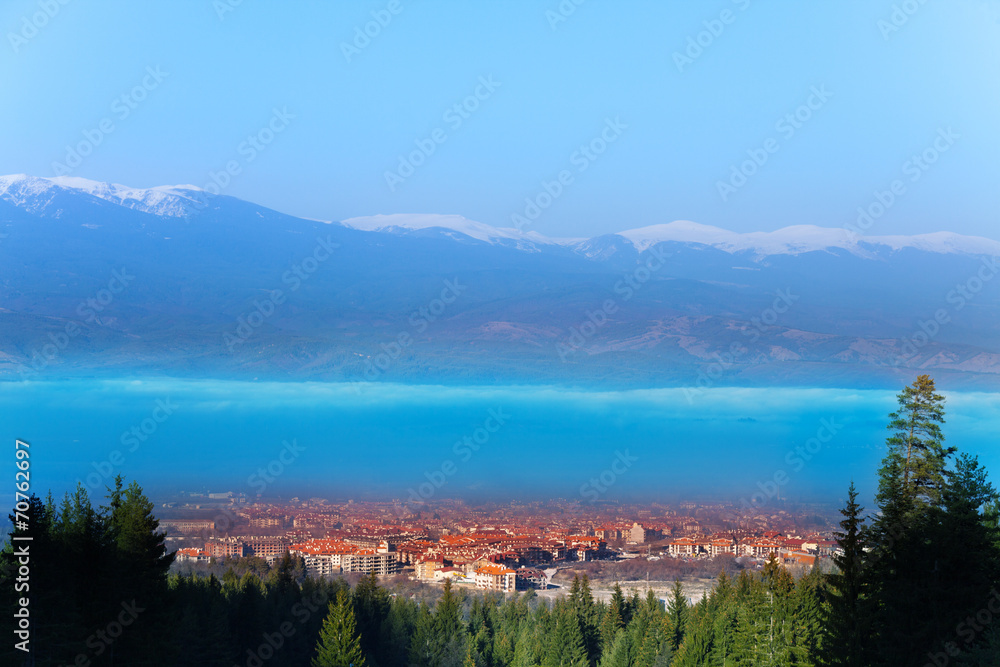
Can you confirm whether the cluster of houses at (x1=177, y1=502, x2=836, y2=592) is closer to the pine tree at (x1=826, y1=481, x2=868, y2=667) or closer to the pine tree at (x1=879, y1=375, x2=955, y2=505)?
the pine tree at (x1=879, y1=375, x2=955, y2=505)

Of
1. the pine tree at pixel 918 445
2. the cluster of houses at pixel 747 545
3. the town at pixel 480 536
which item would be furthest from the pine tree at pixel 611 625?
the cluster of houses at pixel 747 545

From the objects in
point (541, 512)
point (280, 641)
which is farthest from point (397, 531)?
point (280, 641)

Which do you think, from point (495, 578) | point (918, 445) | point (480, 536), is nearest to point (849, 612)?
point (918, 445)

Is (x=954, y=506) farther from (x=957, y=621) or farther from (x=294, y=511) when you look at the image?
(x=294, y=511)

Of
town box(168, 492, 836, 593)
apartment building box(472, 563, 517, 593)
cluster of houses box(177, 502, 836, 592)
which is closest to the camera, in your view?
apartment building box(472, 563, 517, 593)

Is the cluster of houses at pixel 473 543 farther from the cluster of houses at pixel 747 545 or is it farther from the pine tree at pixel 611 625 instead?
the pine tree at pixel 611 625

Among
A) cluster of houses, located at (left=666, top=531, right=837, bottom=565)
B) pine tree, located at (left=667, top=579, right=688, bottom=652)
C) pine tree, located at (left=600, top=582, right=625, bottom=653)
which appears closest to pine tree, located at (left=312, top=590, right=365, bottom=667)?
pine tree, located at (left=667, top=579, right=688, bottom=652)

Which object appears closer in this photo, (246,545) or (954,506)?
(954,506)

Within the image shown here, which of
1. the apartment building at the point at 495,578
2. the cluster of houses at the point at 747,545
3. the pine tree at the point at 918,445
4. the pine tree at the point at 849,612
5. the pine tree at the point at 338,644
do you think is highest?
the pine tree at the point at 918,445

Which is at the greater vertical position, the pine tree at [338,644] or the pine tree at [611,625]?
the pine tree at [338,644]

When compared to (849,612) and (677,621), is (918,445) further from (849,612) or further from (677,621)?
(677,621)

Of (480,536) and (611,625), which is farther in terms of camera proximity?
(480,536)
